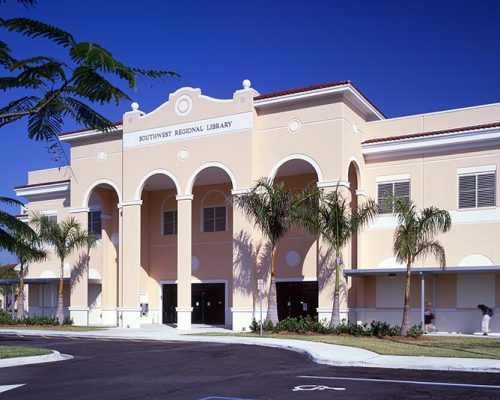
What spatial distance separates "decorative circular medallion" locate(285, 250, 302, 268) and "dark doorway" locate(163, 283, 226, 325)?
4803mm

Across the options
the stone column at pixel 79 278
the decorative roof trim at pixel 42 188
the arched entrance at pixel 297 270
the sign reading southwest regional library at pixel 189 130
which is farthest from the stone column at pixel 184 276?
the decorative roof trim at pixel 42 188

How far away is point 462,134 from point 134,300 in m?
17.9

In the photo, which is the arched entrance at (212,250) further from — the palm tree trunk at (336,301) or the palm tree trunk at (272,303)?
the palm tree trunk at (336,301)

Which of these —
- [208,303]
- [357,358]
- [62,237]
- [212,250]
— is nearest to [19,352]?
[357,358]

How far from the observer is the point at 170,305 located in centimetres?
3825

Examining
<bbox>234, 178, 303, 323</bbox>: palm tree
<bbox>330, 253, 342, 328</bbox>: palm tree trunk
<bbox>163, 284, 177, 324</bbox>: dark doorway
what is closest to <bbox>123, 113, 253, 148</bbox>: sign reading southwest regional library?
<bbox>234, 178, 303, 323</bbox>: palm tree

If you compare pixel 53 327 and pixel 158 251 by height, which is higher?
pixel 158 251

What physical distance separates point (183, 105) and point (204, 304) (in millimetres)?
11169

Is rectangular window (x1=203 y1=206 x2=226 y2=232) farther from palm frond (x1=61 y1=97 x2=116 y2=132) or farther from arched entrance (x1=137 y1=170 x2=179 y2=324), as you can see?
palm frond (x1=61 y1=97 x2=116 y2=132)

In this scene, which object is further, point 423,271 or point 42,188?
point 42,188

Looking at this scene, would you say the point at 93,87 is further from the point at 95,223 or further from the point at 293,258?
the point at 95,223

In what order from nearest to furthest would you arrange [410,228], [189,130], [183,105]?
[410,228]
[189,130]
[183,105]

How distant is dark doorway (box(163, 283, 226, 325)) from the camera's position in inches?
1432

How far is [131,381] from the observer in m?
13.5
